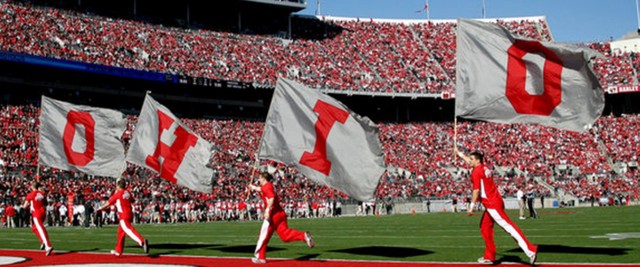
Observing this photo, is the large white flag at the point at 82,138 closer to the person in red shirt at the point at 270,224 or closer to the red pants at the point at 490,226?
the person in red shirt at the point at 270,224

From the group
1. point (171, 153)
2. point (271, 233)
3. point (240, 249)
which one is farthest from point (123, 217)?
point (271, 233)

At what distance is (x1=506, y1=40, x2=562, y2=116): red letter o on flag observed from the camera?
12.6 meters

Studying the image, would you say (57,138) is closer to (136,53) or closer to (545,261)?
(545,261)

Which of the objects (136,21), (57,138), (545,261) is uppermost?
(136,21)

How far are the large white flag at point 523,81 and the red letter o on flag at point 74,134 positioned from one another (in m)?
8.71

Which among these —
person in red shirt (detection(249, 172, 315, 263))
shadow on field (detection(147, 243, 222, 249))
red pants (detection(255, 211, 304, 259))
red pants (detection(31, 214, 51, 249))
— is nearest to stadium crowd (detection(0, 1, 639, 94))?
shadow on field (detection(147, 243, 222, 249))

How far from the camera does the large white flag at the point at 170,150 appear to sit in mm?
16688

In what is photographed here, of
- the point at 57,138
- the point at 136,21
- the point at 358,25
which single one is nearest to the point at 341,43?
the point at 358,25

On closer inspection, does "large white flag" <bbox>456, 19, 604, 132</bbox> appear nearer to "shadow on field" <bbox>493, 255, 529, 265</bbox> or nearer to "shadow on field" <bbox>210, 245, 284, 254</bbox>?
"shadow on field" <bbox>493, 255, 529, 265</bbox>

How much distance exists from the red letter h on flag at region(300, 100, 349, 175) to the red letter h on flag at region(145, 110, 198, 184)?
162 inches

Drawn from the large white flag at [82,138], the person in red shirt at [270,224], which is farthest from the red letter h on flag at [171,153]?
the person in red shirt at [270,224]

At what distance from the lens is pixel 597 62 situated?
67562 millimetres

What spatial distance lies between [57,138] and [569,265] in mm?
11360

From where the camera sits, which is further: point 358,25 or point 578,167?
point 358,25
